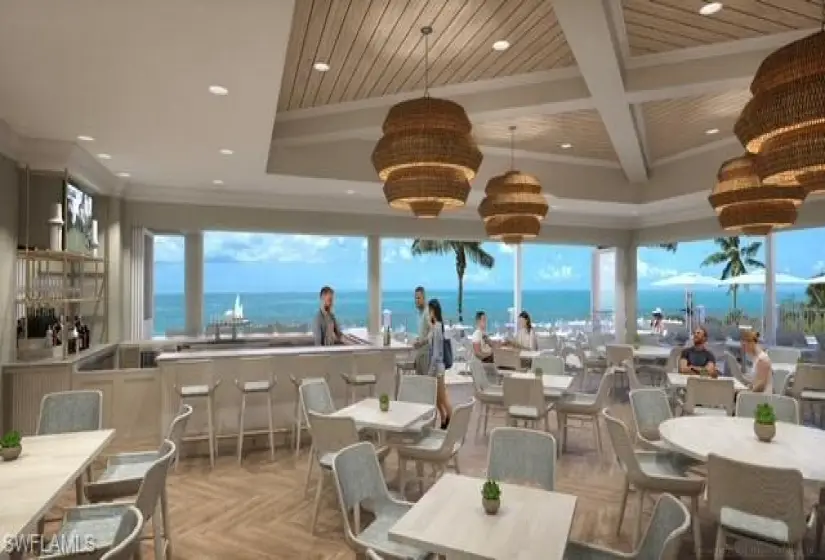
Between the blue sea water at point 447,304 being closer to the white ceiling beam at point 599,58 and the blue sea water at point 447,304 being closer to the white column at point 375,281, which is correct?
the white column at point 375,281

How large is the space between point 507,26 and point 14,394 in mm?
5471

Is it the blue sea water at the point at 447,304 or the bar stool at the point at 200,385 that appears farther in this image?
the blue sea water at the point at 447,304

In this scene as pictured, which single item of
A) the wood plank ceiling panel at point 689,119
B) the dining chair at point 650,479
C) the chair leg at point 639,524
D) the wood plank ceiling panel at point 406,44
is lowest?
the chair leg at point 639,524

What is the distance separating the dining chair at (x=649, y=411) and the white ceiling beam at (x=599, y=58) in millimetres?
2604

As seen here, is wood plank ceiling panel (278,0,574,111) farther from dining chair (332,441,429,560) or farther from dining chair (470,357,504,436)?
dining chair (470,357,504,436)

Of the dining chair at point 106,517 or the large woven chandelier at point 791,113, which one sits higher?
the large woven chandelier at point 791,113

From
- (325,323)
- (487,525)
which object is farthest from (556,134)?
(487,525)

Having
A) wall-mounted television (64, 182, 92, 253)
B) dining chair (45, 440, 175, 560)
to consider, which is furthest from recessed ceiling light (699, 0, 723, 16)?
wall-mounted television (64, 182, 92, 253)

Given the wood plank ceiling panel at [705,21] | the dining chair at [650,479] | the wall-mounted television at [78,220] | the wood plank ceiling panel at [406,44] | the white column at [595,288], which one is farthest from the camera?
the white column at [595,288]

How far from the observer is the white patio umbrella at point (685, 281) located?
11.8 metres

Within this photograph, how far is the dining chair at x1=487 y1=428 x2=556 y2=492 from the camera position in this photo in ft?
9.85

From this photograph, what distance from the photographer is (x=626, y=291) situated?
1096 cm

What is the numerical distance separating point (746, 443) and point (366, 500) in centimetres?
241

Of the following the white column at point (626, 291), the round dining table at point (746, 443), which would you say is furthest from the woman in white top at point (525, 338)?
the round dining table at point (746, 443)
